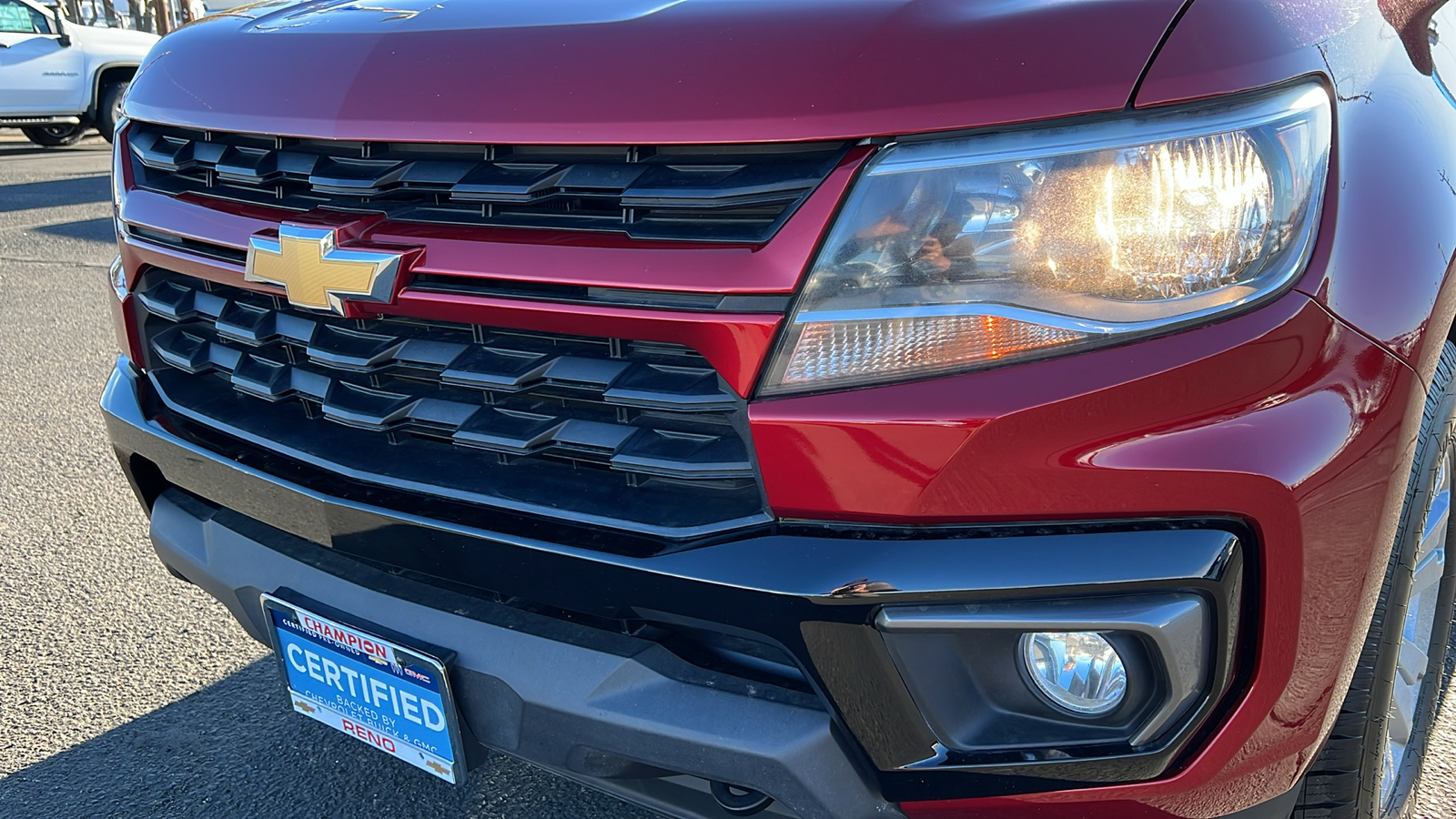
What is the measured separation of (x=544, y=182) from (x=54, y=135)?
14.0 metres

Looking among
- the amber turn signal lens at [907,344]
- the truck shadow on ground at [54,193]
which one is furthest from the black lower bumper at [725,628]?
the truck shadow on ground at [54,193]

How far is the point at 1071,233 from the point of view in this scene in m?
1.23

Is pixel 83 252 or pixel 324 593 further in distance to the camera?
pixel 83 252

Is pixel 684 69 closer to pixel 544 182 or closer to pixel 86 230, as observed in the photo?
pixel 544 182

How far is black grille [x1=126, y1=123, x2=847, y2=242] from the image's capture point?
1308 mm

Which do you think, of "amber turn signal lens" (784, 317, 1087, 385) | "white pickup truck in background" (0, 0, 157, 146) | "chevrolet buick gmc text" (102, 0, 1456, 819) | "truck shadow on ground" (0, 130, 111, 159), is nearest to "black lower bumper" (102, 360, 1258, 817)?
"chevrolet buick gmc text" (102, 0, 1456, 819)

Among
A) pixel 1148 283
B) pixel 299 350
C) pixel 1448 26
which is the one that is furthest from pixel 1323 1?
pixel 299 350

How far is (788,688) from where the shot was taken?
135cm

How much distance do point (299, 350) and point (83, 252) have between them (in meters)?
6.20

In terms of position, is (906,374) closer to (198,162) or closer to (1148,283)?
(1148,283)

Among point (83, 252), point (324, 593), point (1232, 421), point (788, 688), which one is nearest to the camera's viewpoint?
point (1232, 421)

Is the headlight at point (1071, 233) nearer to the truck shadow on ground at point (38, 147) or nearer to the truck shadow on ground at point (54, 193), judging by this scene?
the truck shadow on ground at point (54, 193)

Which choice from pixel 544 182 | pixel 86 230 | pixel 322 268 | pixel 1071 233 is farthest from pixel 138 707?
pixel 86 230

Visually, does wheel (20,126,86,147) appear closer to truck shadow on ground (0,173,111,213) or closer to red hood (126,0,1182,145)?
truck shadow on ground (0,173,111,213)
